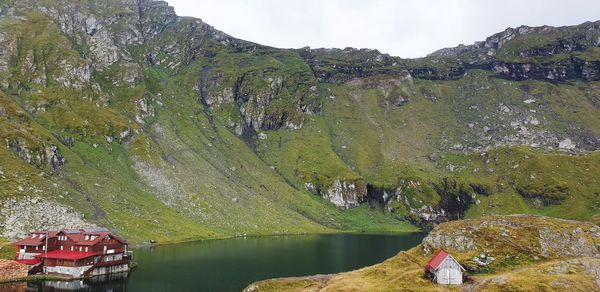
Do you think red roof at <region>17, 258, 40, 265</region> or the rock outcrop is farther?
the rock outcrop

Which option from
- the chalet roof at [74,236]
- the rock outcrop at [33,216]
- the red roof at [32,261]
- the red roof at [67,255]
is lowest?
the red roof at [32,261]

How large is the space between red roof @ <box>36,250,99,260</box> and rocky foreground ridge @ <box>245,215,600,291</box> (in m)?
46.1

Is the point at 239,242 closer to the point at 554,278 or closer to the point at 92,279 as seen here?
the point at 92,279

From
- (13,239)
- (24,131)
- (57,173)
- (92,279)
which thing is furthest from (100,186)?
(92,279)

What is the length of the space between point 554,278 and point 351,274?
3550cm

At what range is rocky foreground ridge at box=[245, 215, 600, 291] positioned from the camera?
2598 inches

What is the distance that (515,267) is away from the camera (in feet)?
247

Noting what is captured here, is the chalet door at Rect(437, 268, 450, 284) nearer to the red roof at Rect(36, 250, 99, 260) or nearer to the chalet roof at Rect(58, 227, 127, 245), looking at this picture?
the red roof at Rect(36, 250, 99, 260)

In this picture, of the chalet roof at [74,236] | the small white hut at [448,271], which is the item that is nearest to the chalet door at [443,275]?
the small white hut at [448,271]

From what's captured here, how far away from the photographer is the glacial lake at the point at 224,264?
99.6m

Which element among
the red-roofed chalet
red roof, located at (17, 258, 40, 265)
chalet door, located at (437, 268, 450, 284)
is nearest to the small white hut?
chalet door, located at (437, 268, 450, 284)

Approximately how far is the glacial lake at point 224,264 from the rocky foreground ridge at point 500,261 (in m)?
23.1

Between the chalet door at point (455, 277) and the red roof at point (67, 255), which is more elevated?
the red roof at point (67, 255)

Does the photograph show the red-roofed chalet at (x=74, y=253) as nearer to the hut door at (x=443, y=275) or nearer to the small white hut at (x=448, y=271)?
the small white hut at (x=448, y=271)
